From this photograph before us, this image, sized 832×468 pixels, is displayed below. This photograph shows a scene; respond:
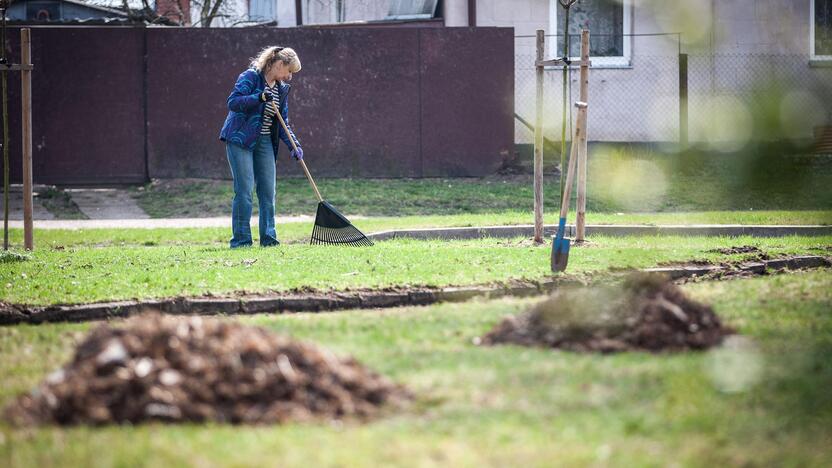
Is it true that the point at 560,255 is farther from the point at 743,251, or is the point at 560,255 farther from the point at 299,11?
the point at 299,11

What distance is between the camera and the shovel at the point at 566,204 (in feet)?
24.5

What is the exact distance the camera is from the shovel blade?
7.46m

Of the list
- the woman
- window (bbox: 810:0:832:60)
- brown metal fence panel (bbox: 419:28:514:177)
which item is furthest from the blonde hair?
window (bbox: 810:0:832:60)

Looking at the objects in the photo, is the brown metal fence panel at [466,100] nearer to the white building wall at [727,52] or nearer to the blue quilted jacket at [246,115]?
the blue quilted jacket at [246,115]

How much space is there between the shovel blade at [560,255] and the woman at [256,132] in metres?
3.62

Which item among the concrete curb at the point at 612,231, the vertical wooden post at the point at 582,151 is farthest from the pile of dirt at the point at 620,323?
the concrete curb at the point at 612,231

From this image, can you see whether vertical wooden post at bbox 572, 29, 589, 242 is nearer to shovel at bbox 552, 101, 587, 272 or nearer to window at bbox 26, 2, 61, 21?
shovel at bbox 552, 101, 587, 272

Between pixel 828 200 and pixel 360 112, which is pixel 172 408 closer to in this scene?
pixel 828 200

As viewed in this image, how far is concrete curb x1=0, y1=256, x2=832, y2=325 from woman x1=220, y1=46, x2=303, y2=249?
11.5 ft

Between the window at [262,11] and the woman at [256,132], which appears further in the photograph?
the window at [262,11]

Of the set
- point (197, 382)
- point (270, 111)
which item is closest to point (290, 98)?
point (270, 111)

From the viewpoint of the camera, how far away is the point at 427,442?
11.0 feet

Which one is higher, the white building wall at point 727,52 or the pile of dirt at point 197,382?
the white building wall at point 727,52

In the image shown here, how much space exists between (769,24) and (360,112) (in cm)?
1555
